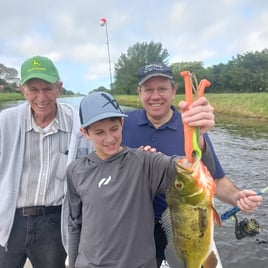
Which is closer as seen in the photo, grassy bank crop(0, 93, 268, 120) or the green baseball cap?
the green baseball cap

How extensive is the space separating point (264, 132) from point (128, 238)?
20.7 metres

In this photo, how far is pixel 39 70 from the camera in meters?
3.10

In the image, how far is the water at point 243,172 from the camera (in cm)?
714

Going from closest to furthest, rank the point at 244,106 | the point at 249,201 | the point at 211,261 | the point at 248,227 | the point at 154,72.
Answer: the point at 211,261
the point at 249,201
the point at 154,72
the point at 248,227
the point at 244,106

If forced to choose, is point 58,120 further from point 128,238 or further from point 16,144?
point 128,238

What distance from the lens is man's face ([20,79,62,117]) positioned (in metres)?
3.11

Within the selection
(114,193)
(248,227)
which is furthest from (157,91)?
(248,227)

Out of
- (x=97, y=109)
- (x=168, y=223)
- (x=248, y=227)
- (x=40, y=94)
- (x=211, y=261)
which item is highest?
(x=40, y=94)

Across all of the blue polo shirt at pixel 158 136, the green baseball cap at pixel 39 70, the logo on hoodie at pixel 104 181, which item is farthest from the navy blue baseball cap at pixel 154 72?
the logo on hoodie at pixel 104 181

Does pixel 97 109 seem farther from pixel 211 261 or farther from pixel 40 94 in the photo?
pixel 211 261

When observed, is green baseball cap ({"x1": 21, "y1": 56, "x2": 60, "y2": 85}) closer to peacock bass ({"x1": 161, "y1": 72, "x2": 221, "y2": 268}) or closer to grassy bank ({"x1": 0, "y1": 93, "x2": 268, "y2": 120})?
peacock bass ({"x1": 161, "y1": 72, "x2": 221, "y2": 268})

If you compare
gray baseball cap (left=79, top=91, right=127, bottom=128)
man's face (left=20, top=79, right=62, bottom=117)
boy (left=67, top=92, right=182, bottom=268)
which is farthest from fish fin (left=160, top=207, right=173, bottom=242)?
man's face (left=20, top=79, right=62, bottom=117)

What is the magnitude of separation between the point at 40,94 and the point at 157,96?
1.05 m

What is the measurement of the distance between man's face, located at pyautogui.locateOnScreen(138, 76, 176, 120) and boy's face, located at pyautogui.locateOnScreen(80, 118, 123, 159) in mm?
723
